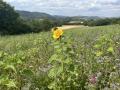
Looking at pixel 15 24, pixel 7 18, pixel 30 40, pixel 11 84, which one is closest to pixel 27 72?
pixel 11 84

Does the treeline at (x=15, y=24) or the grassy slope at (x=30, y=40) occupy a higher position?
Result: the grassy slope at (x=30, y=40)

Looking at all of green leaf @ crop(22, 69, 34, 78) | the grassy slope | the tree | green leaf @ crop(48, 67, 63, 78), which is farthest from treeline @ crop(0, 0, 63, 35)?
green leaf @ crop(48, 67, 63, 78)

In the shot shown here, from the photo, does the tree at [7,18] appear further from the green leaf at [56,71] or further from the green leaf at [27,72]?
the green leaf at [56,71]

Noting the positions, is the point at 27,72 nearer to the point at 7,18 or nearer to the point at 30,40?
the point at 30,40

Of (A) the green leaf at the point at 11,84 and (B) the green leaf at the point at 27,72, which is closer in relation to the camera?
(A) the green leaf at the point at 11,84

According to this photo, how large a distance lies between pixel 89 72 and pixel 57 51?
71 centimetres

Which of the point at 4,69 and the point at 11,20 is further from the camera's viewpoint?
the point at 11,20

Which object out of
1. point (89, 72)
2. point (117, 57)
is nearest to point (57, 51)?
point (89, 72)

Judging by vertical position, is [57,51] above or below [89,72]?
above

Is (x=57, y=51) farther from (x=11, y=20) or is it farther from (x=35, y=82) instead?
(x=11, y=20)

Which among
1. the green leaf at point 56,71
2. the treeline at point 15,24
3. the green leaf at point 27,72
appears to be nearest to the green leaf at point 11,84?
the green leaf at point 27,72

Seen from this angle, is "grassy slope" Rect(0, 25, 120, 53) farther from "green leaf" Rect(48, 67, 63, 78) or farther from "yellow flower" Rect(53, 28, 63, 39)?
"yellow flower" Rect(53, 28, 63, 39)

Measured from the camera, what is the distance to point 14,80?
550 centimetres

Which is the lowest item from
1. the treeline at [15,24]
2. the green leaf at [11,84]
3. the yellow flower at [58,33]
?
the treeline at [15,24]
